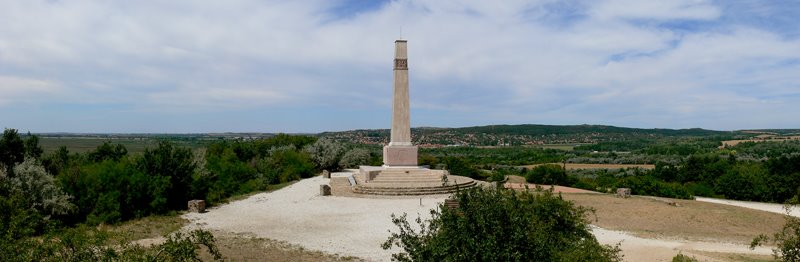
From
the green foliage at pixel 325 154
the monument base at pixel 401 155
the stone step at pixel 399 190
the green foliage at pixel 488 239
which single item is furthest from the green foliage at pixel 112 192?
the green foliage at pixel 325 154

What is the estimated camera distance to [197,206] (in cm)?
2103

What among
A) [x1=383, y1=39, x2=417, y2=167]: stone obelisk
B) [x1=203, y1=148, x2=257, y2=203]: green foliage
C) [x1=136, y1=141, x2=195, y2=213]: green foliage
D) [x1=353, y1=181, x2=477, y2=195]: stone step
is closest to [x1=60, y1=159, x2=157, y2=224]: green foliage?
[x1=136, y1=141, x2=195, y2=213]: green foliage

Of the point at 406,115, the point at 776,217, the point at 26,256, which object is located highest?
the point at 406,115

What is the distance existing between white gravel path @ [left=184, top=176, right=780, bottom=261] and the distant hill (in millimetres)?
103849

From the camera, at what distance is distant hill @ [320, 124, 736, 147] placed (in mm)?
136875

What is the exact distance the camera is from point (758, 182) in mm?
30875

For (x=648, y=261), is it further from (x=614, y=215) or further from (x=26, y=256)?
(x=26, y=256)

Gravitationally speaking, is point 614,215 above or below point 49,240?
below

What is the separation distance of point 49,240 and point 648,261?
A: 12844 mm

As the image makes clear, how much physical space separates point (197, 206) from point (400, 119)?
13.5m

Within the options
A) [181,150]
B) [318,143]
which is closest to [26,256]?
[181,150]

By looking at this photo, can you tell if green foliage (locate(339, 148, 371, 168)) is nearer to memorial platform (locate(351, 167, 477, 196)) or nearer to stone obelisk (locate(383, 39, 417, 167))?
memorial platform (locate(351, 167, 477, 196))

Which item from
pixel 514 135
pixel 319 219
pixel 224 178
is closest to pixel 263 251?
pixel 319 219

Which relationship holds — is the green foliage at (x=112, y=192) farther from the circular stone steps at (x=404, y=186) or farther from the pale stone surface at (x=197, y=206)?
the circular stone steps at (x=404, y=186)
